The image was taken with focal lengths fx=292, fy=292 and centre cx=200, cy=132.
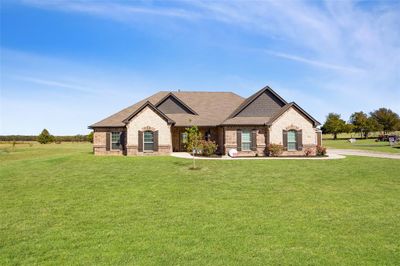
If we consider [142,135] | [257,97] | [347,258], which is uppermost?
[257,97]

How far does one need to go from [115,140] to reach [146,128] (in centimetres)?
372

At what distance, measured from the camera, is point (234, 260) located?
22.1 feet

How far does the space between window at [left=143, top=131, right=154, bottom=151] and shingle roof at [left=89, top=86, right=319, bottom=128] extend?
88.5 inches

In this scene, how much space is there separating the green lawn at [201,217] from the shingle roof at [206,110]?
10839mm

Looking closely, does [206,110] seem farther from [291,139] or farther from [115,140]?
[115,140]

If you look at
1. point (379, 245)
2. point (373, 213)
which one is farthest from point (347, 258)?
point (373, 213)

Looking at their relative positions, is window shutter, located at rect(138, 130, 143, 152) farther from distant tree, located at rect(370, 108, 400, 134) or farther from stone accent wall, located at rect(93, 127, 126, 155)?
distant tree, located at rect(370, 108, 400, 134)

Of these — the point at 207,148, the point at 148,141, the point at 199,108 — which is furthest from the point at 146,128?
the point at 199,108

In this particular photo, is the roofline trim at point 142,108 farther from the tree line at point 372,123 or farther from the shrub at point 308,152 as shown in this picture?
the tree line at point 372,123

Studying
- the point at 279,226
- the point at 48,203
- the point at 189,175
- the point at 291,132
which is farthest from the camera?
the point at 291,132

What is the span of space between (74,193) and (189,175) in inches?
257

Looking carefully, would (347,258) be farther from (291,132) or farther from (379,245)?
(291,132)

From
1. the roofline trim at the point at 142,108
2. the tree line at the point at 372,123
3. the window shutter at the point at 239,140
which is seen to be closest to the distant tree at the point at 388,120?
the tree line at the point at 372,123

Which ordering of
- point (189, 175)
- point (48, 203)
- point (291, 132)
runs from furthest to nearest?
point (291, 132) → point (189, 175) → point (48, 203)
